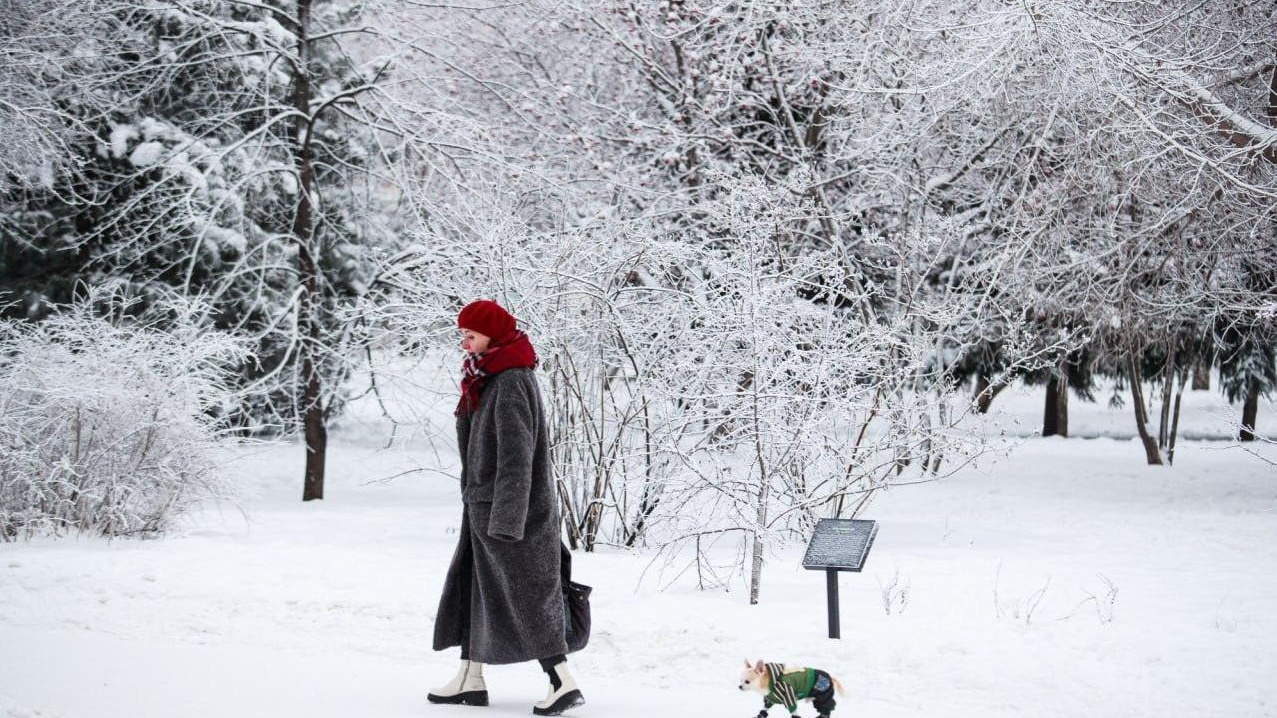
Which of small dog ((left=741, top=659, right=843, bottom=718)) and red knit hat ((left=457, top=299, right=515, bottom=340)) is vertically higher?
red knit hat ((left=457, top=299, right=515, bottom=340))

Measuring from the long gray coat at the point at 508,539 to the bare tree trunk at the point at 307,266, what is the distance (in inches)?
444

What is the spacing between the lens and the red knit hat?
4988 mm

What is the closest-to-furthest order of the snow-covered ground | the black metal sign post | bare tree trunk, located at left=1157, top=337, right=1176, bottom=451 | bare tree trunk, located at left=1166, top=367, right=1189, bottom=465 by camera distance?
the snow-covered ground → the black metal sign post → bare tree trunk, located at left=1157, top=337, right=1176, bottom=451 → bare tree trunk, located at left=1166, top=367, right=1189, bottom=465

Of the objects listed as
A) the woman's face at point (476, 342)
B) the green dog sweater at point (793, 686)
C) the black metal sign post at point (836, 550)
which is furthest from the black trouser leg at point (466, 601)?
the black metal sign post at point (836, 550)

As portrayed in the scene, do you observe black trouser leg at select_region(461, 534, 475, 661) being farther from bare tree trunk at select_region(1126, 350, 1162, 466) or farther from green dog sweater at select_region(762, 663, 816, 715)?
bare tree trunk at select_region(1126, 350, 1162, 466)

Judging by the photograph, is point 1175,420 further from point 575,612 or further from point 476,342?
point 476,342

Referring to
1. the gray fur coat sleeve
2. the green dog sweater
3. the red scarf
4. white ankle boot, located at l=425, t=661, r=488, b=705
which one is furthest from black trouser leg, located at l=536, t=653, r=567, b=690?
the red scarf

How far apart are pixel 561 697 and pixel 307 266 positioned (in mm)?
12526

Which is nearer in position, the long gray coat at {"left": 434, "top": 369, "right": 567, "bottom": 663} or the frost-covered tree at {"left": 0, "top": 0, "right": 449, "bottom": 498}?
the long gray coat at {"left": 434, "top": 369, "right": 567, "bottom": 663}

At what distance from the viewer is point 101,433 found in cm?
979

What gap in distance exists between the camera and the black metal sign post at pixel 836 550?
18.9ft

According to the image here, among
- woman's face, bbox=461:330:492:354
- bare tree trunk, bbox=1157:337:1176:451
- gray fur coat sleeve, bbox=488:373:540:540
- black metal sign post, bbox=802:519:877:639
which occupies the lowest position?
black metal sign post, bbox=802:519:877:639

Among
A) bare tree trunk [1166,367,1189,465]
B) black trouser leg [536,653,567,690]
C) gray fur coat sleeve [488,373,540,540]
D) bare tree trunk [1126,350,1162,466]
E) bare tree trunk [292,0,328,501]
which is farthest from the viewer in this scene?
bare tree trunk [1166,367,1189,465]

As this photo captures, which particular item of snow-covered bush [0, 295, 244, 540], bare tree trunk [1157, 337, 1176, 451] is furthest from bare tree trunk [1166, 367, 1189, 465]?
snow-covered bush [0, 295, 244, 540]
